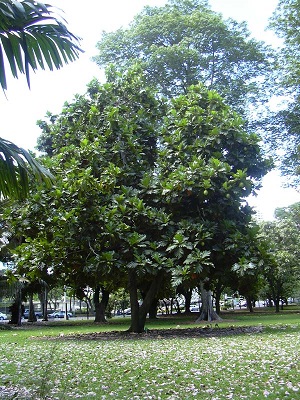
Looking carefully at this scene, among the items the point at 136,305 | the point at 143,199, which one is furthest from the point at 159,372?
the point at 136,305

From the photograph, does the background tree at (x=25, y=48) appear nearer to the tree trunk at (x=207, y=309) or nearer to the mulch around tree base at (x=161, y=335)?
the mulch around tree base at (x=161, y=335)

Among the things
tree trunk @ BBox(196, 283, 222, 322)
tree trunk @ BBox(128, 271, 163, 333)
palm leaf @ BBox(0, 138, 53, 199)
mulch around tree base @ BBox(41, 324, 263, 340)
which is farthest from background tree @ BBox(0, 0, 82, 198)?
tree trunk @ BBox(196, 283, 222, 322)

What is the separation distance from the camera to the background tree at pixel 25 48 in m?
3.88

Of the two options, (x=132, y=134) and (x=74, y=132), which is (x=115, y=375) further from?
(x=74, y=132)

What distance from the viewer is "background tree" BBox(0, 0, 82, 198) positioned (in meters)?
3.88

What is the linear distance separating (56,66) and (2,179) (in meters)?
1.27

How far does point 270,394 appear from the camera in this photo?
555 cm

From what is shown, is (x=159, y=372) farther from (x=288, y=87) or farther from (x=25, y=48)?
(x=288, y=87)

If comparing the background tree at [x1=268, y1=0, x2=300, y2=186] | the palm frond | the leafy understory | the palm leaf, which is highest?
the background tree at [x1=268, y1=0, x2=300, y2=186]

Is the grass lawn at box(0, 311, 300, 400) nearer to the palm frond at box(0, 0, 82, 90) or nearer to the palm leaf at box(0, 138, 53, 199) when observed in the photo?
the palm leaf at box(0, 138, 53, 199)

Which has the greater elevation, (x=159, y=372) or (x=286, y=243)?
(x=286, y=243)

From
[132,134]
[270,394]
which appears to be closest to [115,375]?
[270,394]

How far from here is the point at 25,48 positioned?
4.14 m

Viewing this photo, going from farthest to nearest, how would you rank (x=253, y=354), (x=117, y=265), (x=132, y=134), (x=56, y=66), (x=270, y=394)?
(x=132, y=134), (x=117, y=265), (x=253, y=354), (x=270, y=394), (x=56, y=66)
